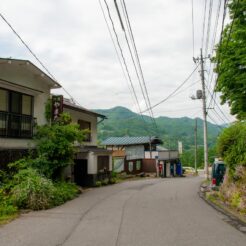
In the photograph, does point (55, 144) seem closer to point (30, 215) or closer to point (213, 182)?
point (30, 215)

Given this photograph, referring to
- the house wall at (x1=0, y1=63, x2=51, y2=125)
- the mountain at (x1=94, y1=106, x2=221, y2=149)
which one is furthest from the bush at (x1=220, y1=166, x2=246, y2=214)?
the mountain at (x1=94, y1=106, x2=221, y2=149)

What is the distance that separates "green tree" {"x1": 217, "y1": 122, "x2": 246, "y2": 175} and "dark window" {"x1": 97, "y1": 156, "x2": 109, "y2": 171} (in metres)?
11.3

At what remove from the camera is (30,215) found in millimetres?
11930

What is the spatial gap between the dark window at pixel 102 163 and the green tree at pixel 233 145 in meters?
11.3

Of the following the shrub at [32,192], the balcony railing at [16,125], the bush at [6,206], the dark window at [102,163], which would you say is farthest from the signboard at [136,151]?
the bush at [6,206]

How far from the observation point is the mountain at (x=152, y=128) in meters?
102

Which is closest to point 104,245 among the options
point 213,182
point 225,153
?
point 225,153

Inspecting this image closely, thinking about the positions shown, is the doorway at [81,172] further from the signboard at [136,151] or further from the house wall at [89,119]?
the signboard at [136,151]

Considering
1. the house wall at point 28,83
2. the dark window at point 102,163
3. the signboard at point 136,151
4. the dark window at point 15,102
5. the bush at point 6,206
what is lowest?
the bush at point 6,206

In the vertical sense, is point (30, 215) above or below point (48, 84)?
below

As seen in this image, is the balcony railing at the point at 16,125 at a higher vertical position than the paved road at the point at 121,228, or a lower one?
higher

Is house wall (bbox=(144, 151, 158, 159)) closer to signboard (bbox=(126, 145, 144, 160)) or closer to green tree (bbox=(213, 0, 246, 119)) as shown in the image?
signboard (bbox=(126, 145, 144, 160))

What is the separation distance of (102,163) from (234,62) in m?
13.7

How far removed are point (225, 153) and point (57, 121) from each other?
891 centimetres
